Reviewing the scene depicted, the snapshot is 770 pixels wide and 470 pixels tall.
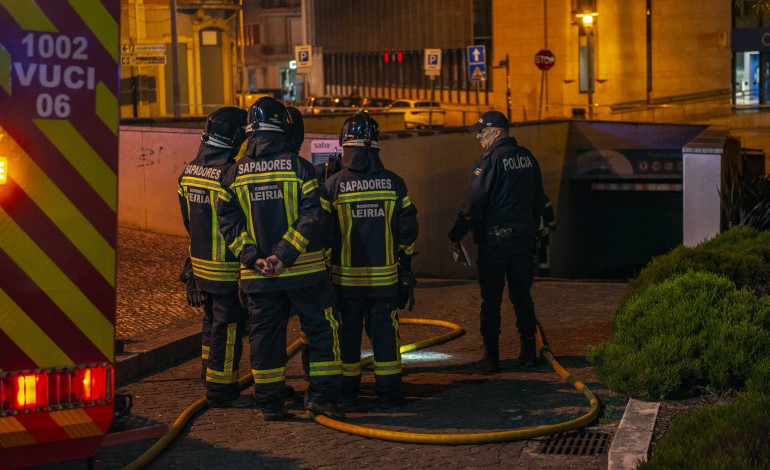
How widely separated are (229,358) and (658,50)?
42.2 m

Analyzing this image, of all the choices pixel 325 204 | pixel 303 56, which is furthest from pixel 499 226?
pixel 303 56

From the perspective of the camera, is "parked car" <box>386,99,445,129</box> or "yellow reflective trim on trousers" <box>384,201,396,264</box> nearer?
"yellow reflective trim on trousers" <box>384,201,396,264</box>

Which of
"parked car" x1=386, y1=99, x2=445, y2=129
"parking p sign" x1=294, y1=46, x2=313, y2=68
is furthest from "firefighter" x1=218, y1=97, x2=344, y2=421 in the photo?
"parking p sign" x1=294, y1=46, x2=313, y2=68

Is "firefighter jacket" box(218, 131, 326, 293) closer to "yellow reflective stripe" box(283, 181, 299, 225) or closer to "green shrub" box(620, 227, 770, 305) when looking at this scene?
"yellow reflective stripe" box(283, 181, 299, 225)

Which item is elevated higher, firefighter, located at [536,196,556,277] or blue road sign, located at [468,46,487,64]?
blue road sign, located at [468,46,487,64]

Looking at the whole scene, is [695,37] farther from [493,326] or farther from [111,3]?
[111,3]

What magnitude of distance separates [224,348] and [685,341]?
2.82 meters

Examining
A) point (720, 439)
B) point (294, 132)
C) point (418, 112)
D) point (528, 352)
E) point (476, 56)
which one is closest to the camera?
point (720, 439)

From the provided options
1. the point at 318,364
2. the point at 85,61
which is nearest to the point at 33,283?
the point at 85,61

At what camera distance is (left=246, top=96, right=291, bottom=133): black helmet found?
7.45 meters

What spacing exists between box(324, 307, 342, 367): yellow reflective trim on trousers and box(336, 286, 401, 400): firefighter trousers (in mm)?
351

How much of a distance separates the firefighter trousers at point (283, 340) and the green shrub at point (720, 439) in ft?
7.29

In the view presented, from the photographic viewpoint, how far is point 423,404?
798 cm

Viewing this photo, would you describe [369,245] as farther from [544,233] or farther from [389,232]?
[544,233]
